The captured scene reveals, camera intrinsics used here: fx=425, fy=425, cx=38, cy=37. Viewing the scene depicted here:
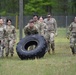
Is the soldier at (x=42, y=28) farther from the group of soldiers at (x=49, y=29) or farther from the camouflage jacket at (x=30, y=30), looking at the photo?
the camouflage jacket at (x=30, y=30)

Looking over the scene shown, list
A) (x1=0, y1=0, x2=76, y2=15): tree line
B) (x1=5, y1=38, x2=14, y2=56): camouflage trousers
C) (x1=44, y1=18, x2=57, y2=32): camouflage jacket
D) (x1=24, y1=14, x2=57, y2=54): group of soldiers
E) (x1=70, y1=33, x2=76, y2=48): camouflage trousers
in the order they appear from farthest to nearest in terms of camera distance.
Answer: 1. (x1=0, y1=0, x2=76, y2=15): tree line
2. (x1=44, y1=18, x2=57, y2=32): camouflage jacket
3. (x1=24, y1=14, x2=57, y2=54): group of soldiers
4. (x1=70, y1=33, x2=76, y2=48): camouflage trousers
5. (x1=5, y1=38, x2=14, y2=56): camouflage trousers

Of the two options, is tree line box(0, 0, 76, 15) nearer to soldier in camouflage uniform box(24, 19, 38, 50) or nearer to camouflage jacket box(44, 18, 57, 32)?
camouflage jacket box(44, 18, 57, 32)

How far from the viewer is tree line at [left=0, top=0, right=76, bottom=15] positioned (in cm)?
6109

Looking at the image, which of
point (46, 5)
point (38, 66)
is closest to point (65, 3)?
point (46, 5)

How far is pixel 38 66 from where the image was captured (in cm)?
1343

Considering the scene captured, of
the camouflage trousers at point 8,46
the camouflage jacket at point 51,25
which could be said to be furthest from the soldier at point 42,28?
the camouflage trousers at point 8,46

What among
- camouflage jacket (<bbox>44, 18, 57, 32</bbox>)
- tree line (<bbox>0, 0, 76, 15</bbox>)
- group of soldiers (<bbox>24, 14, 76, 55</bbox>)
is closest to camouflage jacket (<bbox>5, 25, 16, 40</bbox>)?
group of soldiers (<bbox>24, 14, 76, 55</bbox>)

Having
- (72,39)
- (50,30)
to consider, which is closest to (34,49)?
(72,39)

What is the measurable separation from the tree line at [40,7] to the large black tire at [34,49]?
142ft

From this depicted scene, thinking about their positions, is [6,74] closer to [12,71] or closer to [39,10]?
[12,71]

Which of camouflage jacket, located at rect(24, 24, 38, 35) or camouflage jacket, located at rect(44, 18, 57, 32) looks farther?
camouflage jacket, located at rect(44, 18, 57, 32)

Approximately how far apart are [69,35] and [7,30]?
2.79 meters

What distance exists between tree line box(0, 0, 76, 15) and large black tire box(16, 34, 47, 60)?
43.3 m

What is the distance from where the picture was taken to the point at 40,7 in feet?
202
